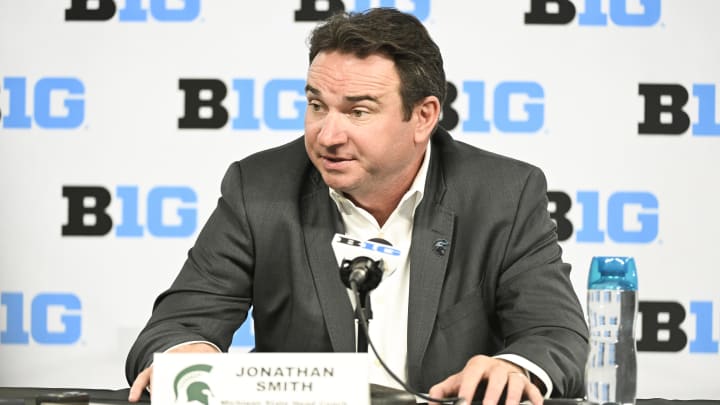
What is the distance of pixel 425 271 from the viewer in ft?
8.81

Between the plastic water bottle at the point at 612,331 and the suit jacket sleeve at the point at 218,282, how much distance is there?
3.16 feet

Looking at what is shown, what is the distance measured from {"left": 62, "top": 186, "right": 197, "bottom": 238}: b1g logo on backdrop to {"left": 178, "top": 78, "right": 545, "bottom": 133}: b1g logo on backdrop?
30 centimetres

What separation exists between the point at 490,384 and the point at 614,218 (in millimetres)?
2222

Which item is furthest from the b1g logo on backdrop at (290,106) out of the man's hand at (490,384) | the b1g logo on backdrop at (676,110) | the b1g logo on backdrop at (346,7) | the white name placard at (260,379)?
the white name placard at (260,379)

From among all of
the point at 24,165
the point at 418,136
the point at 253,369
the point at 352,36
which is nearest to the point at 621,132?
the point at 418,136

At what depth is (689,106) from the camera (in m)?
4.14

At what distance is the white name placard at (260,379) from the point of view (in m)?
1.75

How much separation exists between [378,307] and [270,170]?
0.48 m

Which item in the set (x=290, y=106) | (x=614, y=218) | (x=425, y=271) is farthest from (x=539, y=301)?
(x=290, y=106)

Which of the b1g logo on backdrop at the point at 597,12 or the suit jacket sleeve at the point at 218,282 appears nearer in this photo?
the suit jacket sleeve at the point at 218,282

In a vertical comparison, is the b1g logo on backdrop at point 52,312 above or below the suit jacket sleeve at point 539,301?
below

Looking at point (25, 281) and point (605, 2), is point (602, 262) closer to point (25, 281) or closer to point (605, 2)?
point (605, 2)

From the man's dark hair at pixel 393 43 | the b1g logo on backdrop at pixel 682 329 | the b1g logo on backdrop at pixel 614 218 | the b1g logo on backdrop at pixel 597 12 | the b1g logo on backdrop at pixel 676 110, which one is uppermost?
the b1g logo on backdrop at pixel 597 12

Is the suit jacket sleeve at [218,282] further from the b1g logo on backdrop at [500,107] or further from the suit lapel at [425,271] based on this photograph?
the b1g logo on backdrop at [500,107]
